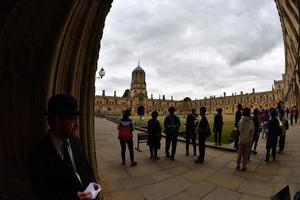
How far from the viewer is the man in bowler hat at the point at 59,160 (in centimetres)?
137

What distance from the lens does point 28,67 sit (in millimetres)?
2889

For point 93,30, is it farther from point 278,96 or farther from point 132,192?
point 278,96

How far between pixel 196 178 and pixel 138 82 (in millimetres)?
→ 89552

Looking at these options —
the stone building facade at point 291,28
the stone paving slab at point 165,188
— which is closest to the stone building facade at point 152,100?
the stone building facade at point 291,28

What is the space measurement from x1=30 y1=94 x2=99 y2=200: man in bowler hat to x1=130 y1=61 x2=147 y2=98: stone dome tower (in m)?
92.5

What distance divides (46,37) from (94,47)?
990 mm

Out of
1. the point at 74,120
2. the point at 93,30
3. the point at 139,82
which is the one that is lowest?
the point at 74,120

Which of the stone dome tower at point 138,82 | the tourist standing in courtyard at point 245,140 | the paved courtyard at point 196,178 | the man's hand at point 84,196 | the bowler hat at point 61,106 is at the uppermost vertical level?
the stone dome tower at point 138,82

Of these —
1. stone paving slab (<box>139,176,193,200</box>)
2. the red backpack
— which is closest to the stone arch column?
stone paving slab (<box>139,176,193,200</box>)

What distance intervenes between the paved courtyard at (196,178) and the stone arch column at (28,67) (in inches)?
72.3

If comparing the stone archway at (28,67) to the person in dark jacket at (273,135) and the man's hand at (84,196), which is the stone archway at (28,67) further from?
the person in dark jacket at (273,135)

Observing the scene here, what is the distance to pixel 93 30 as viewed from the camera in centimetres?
365

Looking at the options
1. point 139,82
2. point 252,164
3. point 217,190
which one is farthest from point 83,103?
point 139,82

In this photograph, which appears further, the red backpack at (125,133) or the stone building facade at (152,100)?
the stone building facade at (152,100)
